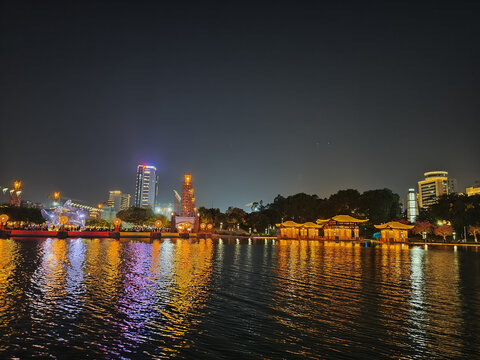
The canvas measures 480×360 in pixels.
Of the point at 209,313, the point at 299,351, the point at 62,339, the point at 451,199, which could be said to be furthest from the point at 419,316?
the point at 451,199

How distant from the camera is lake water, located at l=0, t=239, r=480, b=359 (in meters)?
8.04

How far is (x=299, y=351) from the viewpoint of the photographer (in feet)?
26.0

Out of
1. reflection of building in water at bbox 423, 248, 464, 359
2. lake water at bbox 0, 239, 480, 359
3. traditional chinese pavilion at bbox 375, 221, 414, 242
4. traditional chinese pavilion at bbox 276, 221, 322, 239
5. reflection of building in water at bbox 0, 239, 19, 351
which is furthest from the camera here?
traditional chinese pavilion at bbox 276, 221, 322, 239

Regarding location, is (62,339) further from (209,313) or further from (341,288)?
(341,288)

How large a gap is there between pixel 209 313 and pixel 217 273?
8518mm

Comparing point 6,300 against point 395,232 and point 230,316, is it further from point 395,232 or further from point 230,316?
point 395,232

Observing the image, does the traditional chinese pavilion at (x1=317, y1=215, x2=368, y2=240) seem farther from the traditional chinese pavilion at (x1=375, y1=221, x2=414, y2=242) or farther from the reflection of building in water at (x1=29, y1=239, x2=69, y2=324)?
the reflection of building in water at (x1=29, y1=239, x2=69, y2=324)

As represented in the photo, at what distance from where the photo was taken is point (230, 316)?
10.7m

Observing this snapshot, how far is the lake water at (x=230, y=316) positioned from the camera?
316 inches

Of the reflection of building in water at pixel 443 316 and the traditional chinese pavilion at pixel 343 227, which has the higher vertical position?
the traditional chinese pavilion at pixel 343 227

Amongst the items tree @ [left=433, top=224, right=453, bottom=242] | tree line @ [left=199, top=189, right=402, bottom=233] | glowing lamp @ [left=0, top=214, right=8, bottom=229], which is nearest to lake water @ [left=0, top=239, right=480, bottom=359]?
glowing lamp @ [left=0, top=214, right=8, bottom=229]

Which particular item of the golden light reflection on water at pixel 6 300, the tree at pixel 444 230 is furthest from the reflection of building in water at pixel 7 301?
the tree at pixel 444 230

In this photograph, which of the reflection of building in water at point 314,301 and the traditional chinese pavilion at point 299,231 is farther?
the traditional chinese pavilion at point 299,231

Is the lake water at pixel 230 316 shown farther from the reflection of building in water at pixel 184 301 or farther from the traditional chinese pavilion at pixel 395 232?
Result: the traditional chinese pavilion at pixel 395 232
